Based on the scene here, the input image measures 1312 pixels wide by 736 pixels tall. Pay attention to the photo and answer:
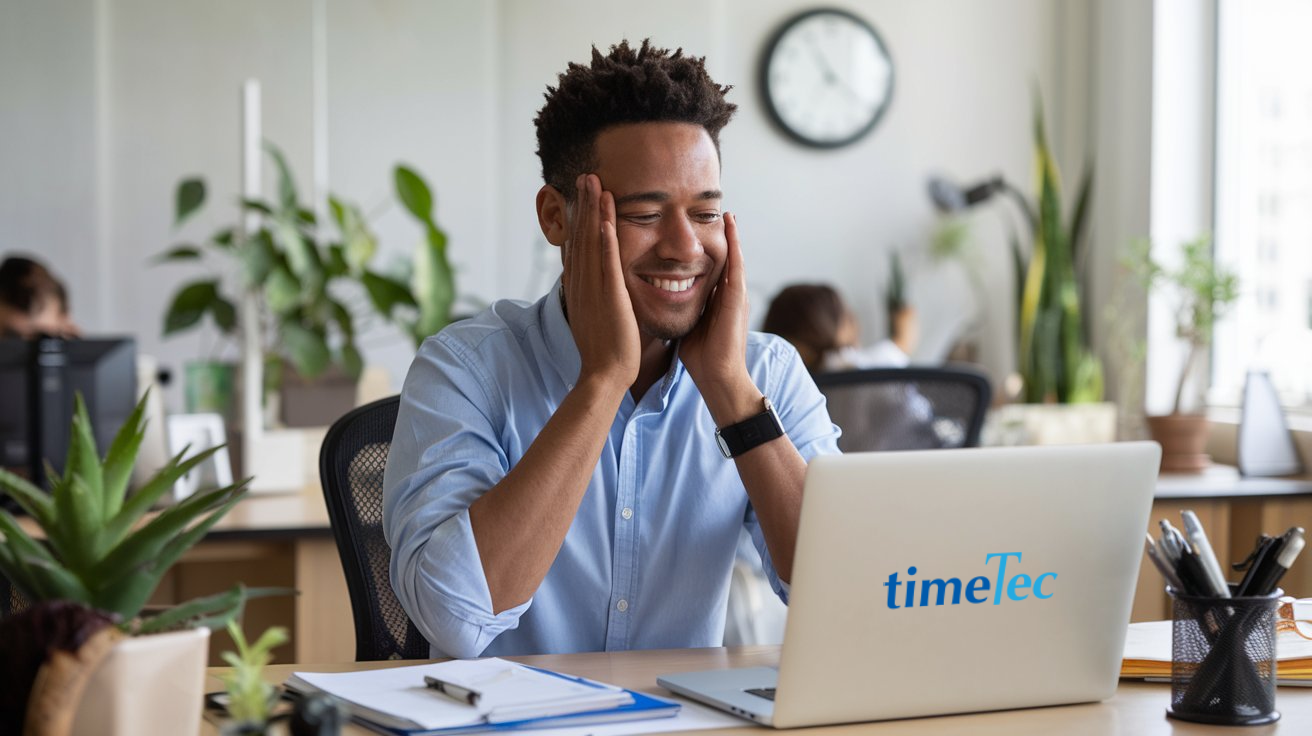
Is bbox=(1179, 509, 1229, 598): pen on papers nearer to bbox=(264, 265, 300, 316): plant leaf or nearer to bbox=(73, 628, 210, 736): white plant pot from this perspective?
bbox=(73, 628, 210, 736): white plant pot

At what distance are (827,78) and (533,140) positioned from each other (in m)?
1.24

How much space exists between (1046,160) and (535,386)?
320 centimetres

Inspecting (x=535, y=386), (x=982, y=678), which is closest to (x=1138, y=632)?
(x=982, y=678)

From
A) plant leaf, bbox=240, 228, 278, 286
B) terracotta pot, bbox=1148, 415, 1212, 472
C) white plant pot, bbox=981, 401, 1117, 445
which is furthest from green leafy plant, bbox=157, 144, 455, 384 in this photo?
terracotta pot, bbox=1148, 415, 1212, 472

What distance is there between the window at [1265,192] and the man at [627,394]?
106 inches

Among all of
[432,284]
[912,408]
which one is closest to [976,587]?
[912,408]

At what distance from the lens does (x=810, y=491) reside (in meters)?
1.07

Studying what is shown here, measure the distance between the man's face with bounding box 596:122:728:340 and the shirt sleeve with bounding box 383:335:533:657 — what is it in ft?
0.72

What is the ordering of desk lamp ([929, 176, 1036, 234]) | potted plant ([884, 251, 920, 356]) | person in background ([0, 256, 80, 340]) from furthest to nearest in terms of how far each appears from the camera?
potted plant ([884, 251, 920, 356]), desk lamp ([929, 176, 1036, 234]), person in background ([0, 256, 80, 340])

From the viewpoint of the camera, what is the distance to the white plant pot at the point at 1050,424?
3.63m

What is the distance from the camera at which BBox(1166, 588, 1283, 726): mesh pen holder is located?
1.14m

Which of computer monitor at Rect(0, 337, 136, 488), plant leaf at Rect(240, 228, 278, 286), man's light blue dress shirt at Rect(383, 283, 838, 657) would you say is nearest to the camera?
man's light blue dress shirt at Rect(383, 283, 838, 657)

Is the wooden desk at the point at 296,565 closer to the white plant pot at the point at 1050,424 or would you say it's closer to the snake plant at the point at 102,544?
the snake plant at the point at 102,544

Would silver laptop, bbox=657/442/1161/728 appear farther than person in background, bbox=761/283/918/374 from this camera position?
No
